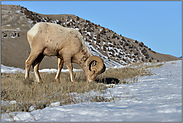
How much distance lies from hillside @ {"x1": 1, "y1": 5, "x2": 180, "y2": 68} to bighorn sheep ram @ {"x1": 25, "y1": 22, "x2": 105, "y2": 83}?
21.6m

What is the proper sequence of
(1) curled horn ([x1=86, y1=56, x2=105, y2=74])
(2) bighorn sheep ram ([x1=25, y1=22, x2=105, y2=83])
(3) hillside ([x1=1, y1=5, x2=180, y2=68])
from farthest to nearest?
(3) hillside ([x1=1, y1=5, x2=180, y2=68])
(1) curled horn ([x1=86, y1=56, x2=105, y2=74])
(2) bighorn sheep ram ([x1=25, y1=22, x2=105, y2=83])

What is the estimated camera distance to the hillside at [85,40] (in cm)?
3247

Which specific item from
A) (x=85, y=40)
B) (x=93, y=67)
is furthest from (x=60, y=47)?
(x=85, y=40)

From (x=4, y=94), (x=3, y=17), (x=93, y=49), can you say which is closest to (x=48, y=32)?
(x=4, y=94)

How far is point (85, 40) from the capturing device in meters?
56.1

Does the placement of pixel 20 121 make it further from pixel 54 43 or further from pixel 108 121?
pixel 54 43

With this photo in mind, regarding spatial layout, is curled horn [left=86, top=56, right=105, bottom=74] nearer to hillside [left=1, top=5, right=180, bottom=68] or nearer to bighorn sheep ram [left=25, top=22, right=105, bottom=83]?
bighorn sheep ram [left=25, top=22, right=105, bottom=83]

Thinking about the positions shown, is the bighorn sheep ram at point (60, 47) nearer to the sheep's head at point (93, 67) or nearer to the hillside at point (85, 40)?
the sheep's head at point (93, 67)

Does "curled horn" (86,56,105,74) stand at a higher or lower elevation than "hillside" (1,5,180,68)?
lower

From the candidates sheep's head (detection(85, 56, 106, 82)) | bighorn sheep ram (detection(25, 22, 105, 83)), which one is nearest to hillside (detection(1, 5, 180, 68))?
bighorn sheep ram (detection(25, 22, 105, 83))

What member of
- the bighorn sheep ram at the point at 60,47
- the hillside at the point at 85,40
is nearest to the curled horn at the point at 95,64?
the bighorn sheep ram at the point at 60,47

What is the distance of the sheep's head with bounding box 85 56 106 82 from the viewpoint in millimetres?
8703

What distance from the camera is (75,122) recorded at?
9.86 feet

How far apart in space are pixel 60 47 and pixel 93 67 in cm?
194
